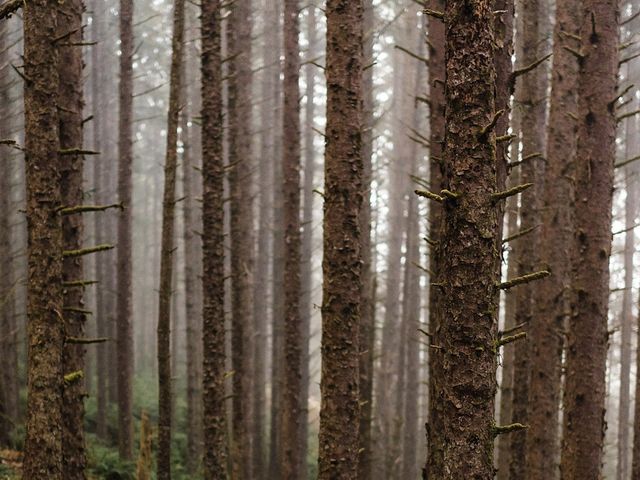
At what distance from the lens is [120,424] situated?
47.4ft

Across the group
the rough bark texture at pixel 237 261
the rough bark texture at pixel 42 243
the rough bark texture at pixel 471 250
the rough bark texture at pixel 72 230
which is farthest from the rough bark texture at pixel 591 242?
the rough bark texture at pixel 72 230

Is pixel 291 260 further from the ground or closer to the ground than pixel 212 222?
closer to the ground

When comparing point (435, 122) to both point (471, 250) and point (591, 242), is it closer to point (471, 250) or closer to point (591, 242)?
point (591, 242)

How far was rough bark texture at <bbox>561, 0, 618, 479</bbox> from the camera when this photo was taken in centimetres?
758

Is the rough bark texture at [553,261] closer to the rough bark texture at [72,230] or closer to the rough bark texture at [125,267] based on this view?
the rough bark texture at [72,230]

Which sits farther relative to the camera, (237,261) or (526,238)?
(237,261)

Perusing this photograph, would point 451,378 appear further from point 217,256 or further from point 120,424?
point 120,424

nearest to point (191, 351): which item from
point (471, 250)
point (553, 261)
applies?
point (553, 261)

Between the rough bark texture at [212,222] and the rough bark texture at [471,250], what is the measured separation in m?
5.74

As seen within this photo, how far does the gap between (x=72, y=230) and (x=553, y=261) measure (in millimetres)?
6641

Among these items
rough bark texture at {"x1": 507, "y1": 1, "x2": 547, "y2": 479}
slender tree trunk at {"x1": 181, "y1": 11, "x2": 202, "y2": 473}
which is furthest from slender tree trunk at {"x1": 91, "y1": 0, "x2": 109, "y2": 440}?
rough bark texture at {"x1": 507, "y1": 1, "x2": 547, "y2": 479}

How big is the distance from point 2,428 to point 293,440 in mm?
5842

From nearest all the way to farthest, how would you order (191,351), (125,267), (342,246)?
(342,246)
(125,267)
(191,351)

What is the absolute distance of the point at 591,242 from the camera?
25.2 feet
